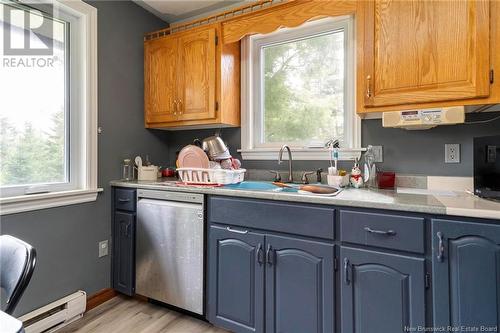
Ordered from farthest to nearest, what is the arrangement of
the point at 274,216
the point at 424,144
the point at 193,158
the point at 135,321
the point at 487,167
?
1. the point at 193,158
2. the point at 135,321
3. the point at 424,144
4. the point at 274,216
5. the point at 487,167

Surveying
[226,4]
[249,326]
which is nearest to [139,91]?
[226,4]

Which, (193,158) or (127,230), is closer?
(193,158)

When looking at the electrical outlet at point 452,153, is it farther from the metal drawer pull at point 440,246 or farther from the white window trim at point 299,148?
the metal drawer pull at point 440,246

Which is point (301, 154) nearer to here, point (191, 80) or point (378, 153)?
point (378, 153)

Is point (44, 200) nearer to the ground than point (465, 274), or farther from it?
farther from it

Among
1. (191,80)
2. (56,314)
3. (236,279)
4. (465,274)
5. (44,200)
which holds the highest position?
(191,80)

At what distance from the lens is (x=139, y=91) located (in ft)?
8.06

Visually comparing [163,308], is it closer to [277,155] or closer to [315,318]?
[315,318]

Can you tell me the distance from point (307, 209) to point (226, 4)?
6.45 feet

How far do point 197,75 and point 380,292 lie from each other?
194 cm

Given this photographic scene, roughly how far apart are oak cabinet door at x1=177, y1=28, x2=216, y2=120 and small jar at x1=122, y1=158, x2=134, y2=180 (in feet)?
1.98

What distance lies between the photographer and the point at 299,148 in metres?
2.13

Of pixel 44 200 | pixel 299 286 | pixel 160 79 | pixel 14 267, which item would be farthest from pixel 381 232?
pixel 160 79

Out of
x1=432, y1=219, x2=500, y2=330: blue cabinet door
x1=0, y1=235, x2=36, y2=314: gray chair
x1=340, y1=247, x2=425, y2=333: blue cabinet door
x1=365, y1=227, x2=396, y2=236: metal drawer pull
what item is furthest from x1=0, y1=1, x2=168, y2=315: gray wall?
x1=432, y1=219, x2=500, y2=330: blue cabinet door
